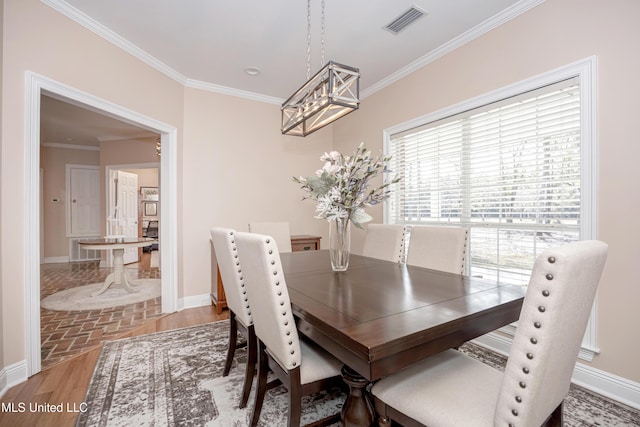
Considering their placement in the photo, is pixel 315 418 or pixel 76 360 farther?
pixel 76 360

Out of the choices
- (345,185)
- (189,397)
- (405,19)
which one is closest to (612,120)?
(405,19)

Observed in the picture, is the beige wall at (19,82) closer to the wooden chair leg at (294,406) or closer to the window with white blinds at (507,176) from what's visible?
the wooden chair leg at (294,406)

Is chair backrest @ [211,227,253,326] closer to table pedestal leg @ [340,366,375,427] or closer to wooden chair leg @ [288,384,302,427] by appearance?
wooden chair leg @ [288,384,302,427]

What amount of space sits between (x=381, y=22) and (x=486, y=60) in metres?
1.01

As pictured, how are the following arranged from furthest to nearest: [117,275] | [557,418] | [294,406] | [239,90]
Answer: [117,275] → [239,90] → [294,406] → [557,418]

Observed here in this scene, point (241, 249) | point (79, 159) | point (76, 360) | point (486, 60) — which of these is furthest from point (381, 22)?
point (79, 159)

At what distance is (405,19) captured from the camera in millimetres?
2523

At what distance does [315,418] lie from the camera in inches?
66.6

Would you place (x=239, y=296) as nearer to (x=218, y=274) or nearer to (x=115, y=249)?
(x=218, y=274)

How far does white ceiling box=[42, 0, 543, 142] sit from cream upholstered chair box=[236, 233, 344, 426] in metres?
2.09

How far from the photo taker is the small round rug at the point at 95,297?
371 cm

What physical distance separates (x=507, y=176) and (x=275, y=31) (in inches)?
97.1

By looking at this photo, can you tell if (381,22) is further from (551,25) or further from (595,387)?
(595,387)

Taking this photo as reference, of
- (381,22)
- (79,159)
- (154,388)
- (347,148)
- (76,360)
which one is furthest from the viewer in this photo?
(79,159)
